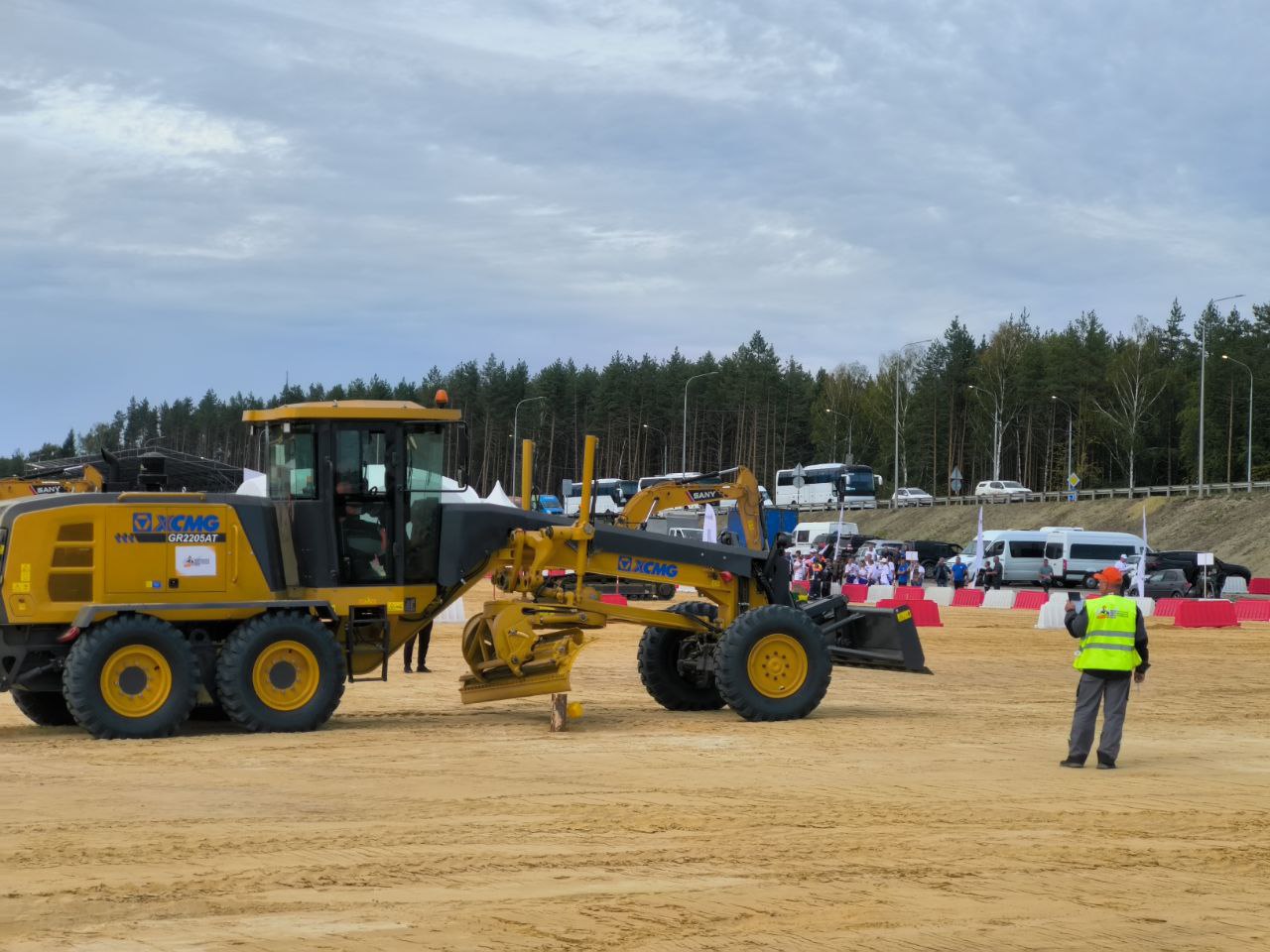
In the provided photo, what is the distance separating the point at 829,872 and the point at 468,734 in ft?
22.5

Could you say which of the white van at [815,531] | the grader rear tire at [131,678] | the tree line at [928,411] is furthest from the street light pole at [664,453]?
the grader rear tire at [131,678]

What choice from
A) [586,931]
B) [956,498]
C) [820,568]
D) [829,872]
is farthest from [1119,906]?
[956,498]

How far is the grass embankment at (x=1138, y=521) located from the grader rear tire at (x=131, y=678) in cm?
5438

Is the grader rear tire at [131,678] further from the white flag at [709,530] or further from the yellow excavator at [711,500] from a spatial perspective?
the white flag at [709,530]

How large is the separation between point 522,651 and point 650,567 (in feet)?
5.51

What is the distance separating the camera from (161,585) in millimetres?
14852

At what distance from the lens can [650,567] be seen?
16.5 meters

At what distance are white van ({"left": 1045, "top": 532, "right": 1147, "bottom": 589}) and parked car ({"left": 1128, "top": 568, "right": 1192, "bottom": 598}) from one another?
9024 millimetres

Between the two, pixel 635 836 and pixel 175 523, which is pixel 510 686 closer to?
pixel 175 523

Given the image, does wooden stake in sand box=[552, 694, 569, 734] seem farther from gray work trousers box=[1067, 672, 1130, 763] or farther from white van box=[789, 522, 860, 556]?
white van box=[789, 522, 860, 556]

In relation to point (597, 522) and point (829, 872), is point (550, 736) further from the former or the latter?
point (829, 872)

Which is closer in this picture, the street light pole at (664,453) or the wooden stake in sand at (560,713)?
the wooden stake in sand at (560,713)

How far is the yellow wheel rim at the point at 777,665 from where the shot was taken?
52.7 ft

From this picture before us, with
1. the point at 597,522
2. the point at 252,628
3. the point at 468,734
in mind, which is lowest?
the point at 468,734
